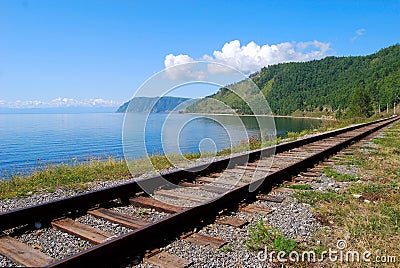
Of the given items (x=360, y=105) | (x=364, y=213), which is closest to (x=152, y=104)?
(x=364, y=213)

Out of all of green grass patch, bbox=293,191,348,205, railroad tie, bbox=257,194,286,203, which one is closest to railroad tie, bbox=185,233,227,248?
railroad tie, bbox=257,194,286,203

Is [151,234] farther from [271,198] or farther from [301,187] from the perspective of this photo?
[301,187]

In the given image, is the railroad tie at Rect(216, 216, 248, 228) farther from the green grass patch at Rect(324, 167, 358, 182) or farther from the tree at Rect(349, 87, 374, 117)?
the tree at Rect(349, 87, 374, 117)

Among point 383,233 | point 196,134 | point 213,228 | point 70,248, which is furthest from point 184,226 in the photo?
point 196,134

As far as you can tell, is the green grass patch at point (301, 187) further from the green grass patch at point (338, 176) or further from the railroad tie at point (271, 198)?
the green grass patch at point (338, 176)

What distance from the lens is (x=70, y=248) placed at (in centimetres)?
345

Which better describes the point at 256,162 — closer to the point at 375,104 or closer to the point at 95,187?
the point at 95,187

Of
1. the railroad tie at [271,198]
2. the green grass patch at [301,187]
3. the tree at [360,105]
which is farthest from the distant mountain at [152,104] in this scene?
the tree at [360,105]

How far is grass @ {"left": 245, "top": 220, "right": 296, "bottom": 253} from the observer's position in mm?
3584

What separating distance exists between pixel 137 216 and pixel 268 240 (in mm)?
1873

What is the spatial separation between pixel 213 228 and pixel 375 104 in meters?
119

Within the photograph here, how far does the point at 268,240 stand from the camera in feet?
12.4

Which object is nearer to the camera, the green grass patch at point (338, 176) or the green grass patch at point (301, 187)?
the green grass patch at point (301, 187)

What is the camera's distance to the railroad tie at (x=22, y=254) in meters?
2.98
